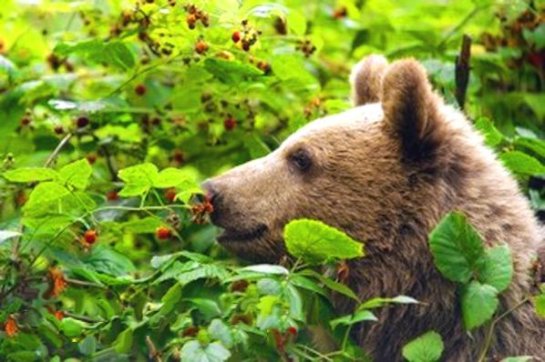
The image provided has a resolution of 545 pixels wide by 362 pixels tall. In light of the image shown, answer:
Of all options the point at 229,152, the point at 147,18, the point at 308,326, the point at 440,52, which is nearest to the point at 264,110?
the point at 229,152

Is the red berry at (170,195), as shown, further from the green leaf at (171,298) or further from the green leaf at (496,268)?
the green leaf at (496,268)

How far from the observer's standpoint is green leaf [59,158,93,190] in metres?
4.84

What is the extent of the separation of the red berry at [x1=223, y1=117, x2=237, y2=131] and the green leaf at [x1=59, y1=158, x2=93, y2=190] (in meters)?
1.45

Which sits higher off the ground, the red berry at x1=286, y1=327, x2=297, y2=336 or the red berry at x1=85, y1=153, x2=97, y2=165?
the red berry at x1=286, y1=327, x2=297, y2=336

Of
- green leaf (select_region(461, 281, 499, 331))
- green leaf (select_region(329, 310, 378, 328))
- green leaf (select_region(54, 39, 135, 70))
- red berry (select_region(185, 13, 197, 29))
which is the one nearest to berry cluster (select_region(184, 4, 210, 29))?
red berry (select_region(185, 13, 197, 29))

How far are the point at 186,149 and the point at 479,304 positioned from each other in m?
2.15

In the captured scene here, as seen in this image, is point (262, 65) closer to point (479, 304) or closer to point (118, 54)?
point (118, 54)

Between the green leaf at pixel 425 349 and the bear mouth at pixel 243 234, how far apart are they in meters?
0.77

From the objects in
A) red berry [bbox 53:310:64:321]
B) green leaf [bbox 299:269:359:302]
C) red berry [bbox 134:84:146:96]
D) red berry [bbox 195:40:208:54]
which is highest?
red berry [bbox 195:40:208:54]

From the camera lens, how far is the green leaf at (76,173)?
4836mm

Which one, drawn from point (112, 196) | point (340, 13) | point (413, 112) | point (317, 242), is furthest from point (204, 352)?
point (340, 13)

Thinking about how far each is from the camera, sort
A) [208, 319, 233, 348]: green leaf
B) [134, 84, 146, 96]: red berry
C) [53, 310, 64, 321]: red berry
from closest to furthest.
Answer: [208, 319, 233, 348]: green leaf < [53, 310, 64, 321]: red berry < [134, 84, 146, 96]: red berry

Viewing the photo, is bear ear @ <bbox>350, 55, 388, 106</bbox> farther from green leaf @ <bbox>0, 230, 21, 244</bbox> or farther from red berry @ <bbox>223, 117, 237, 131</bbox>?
green leaf @ <bbox>0, 230, 21, 244</bbox>

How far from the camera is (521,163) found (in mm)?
5566
